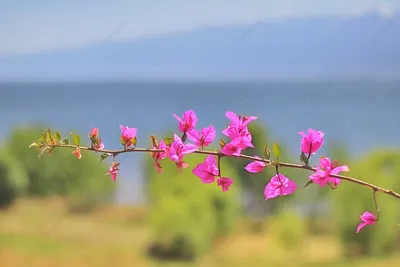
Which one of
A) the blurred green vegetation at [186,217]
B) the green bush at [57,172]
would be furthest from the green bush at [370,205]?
the green bush at [57,172]

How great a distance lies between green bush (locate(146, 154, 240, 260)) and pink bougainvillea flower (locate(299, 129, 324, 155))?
4.00m

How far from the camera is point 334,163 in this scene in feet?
1.31

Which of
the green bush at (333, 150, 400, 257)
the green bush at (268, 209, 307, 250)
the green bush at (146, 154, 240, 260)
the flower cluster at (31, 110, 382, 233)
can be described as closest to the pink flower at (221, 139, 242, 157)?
the flower cluster at (31, 110, 382, 233)

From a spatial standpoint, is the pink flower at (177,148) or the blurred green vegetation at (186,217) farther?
the blurred green vegetation at (186,217)

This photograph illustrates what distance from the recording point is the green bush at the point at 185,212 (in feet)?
15.0

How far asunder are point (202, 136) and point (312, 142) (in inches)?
2.8

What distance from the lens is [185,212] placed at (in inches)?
179

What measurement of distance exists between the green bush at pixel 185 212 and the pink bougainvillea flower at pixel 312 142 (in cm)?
400

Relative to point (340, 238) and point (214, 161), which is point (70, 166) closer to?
point (340, 238)

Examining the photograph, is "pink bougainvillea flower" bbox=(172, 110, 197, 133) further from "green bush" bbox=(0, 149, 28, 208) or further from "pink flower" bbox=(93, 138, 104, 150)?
"green bush" bbox=(0, 149, 28, 208)

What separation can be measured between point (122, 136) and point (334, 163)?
14 centimetres

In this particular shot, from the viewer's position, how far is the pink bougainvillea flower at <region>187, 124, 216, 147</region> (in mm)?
395

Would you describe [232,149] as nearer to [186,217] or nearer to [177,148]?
[177,148]

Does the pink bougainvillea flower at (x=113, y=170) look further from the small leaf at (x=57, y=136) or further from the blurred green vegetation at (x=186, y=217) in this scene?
the blurred green vegetation at (x=186, y=217)
